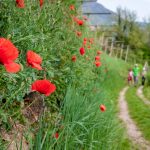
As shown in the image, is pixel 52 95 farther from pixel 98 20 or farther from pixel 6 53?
pixel 98 20

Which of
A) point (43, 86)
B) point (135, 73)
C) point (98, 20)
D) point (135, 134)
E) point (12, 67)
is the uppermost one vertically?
point (12, 67)

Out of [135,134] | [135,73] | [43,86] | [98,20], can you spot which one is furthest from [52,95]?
[98,20]

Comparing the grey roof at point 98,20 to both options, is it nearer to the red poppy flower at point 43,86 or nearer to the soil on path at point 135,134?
the soil on path at point 135,134

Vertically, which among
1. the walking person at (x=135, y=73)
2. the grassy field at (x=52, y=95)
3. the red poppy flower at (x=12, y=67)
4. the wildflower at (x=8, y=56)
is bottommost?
the walking person at (x=135, y=73)

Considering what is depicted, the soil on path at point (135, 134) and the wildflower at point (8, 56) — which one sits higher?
the wildflower at point (8, 56)

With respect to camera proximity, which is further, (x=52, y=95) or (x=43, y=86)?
(x=52, y=95)

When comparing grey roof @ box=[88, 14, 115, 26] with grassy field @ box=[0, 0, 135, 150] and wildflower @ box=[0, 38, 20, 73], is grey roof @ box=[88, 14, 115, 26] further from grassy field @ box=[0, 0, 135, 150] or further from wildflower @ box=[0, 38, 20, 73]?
wildflower @ box=[0, 38, 20, 73]

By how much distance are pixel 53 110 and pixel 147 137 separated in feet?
10.5

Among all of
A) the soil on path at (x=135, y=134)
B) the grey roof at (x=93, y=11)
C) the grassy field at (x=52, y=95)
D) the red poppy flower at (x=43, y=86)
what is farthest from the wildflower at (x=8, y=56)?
the grey roof at (x=93, y=11)

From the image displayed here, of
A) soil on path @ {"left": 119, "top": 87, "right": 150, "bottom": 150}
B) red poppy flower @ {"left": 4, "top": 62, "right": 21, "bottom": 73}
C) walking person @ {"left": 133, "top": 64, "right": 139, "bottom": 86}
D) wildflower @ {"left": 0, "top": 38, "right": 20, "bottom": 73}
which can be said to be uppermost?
wildflower @ {"left": 0, "top": 38, "right": 20, "bottom": 73}

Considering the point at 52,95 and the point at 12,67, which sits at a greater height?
the point at 12,67

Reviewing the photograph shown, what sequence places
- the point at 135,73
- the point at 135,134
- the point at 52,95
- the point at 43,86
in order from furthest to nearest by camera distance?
the point at 135,73
the point at 135,134
the point at 52,95
the point at 43,86

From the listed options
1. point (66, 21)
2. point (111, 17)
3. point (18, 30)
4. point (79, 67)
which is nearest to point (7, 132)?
point (18, 30)

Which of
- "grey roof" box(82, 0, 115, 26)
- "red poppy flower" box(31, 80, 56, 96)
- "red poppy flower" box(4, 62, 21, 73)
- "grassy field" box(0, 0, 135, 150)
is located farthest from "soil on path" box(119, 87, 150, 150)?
"red poppy flower" box(4, 62, 21, 73)
